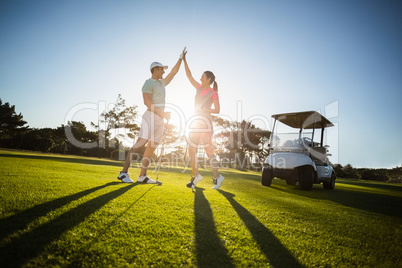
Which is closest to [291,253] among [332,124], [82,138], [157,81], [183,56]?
[157,81]

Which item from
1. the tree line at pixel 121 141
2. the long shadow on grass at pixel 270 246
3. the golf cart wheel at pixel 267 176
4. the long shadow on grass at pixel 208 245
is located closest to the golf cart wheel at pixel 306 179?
the golf cart wheel at pixel 267 176

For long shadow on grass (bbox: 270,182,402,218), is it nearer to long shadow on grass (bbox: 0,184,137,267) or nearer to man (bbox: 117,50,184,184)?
man (bbox: 117,50,184,184)

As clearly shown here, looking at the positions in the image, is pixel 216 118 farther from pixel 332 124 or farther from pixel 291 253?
pixel 291 253

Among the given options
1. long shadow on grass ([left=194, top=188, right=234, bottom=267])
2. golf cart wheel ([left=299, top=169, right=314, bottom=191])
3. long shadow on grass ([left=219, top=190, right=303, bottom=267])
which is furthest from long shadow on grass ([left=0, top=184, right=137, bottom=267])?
golf cart wheel ([left=299, top=169, right=314, bottom=191])

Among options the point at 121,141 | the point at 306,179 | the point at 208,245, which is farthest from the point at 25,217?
the point at 121,141

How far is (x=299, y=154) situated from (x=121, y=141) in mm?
45161

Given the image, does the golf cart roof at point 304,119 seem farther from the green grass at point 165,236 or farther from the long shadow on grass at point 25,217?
the long shadow on grass at point 25,217

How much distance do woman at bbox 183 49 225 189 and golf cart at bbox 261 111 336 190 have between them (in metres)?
3.09

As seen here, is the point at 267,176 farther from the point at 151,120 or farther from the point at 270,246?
the point at 270,246

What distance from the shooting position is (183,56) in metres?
5.23

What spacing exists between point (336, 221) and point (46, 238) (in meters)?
3.35

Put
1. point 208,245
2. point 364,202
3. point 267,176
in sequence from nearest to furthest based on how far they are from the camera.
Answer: point 208,245, point 364,202, point 267,176

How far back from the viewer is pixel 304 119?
8.75 metres

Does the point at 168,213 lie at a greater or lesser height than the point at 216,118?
lesser
